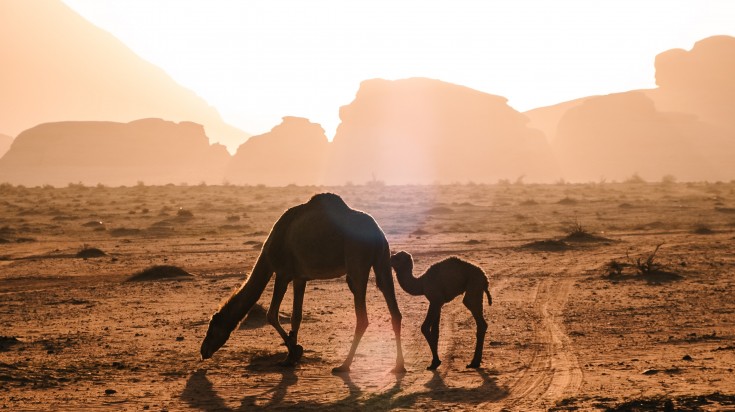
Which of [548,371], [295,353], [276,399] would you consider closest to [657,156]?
[548,371]

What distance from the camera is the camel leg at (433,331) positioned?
10.9 m

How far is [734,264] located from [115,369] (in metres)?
16.6

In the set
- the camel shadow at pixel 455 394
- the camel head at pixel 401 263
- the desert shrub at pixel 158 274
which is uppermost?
the camel head at pixel 401 263

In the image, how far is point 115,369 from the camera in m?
11.1

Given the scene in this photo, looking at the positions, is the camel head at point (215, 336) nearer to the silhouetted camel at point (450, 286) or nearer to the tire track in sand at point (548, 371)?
the silhouetted camel at point (450, 286)

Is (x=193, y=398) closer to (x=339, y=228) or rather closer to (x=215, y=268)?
(x=339, y=228)

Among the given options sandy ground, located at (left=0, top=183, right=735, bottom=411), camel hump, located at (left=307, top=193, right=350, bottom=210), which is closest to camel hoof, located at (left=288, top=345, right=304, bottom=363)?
sandy ground, located at (left=0, top=183, right=735, bottom=411)

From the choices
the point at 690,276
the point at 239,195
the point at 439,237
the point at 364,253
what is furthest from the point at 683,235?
the point at 239,195

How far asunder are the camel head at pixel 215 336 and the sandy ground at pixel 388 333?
0.24 meters

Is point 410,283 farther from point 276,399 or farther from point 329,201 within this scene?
point 276,399

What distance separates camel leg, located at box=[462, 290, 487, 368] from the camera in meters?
11.0

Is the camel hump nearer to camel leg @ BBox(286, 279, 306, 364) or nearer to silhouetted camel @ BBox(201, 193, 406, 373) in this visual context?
silhouetted camel @ BBox(201, 193, 406, 373)

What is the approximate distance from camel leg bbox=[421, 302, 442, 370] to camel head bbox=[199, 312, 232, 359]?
2485mm

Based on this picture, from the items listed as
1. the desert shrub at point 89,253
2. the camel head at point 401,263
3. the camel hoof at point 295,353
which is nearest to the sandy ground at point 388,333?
the camel hoof at point 295,353
